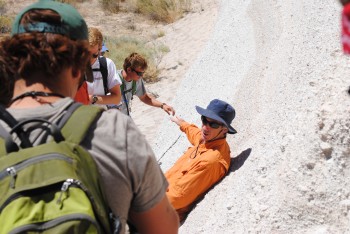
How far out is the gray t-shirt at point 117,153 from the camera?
1.46 m

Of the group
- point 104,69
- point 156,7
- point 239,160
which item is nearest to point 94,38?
point 104,69

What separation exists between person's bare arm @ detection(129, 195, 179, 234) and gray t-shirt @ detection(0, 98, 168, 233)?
75mm

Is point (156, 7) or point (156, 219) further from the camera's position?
point (156, 7)

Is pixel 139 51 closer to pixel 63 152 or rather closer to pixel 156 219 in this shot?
pixel 156 219

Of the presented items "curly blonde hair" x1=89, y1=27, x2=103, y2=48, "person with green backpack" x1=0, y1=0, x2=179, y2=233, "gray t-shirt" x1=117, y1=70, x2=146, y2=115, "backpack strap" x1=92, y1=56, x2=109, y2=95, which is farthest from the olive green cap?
"gray t-shirt" x1=117, y1=70, x2=146, y2=115

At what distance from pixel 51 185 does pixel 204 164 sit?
7.97 feet

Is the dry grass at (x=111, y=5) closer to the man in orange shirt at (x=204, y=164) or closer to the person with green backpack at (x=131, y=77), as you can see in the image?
the person with green backpack at (x=131, y=77)

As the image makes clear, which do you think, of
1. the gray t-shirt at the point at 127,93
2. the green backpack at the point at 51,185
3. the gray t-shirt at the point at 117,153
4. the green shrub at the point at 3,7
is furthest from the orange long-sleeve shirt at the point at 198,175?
the green shrub at the point at 3,7

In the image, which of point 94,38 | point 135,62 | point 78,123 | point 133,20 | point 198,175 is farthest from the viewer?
point 133,20

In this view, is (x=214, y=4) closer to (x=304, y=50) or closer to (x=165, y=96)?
(x=165, y=96)

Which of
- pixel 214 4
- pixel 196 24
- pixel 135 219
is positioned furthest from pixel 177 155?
pixel 214 4

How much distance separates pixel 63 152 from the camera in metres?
1.36

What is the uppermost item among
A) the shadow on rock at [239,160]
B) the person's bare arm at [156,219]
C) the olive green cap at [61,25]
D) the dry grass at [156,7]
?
the olive green cap at [61,25]

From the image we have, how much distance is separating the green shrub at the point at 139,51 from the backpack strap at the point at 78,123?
31.1 feet
